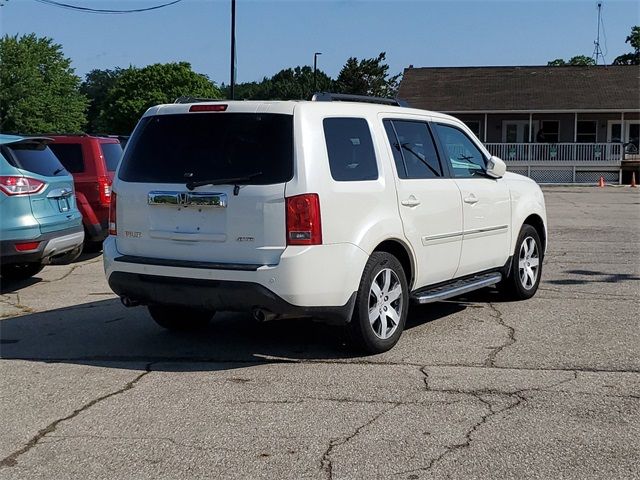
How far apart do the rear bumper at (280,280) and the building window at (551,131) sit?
3579cm

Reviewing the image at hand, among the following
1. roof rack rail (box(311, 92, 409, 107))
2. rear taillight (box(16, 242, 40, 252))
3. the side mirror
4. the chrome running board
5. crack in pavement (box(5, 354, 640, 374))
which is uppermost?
roof rack rail (box(311, 92, 409, 107))

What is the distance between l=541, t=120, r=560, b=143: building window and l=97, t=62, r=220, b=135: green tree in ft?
132

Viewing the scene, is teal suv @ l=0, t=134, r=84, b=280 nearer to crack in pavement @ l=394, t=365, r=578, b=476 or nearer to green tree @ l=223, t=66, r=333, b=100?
crack in pavement @ l=394, t=365, r=578, b=476

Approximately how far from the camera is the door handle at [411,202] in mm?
6383

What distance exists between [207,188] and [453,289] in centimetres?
246

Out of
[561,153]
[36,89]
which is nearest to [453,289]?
[561,153]

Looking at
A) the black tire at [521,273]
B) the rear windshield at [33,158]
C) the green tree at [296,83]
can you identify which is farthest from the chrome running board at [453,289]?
the green tree at [296,83]

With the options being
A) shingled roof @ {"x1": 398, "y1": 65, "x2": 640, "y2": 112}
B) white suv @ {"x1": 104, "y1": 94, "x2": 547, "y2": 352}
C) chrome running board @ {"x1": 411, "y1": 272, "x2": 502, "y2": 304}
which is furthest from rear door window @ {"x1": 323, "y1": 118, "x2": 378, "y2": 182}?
shingled roof @ {"x1": 398, "y1": 65, "x2": 640, "y2": 112}

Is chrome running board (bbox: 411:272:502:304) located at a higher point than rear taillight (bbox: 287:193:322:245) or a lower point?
lower

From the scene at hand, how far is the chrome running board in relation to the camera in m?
6.64

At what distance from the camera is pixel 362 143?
20.3 feet

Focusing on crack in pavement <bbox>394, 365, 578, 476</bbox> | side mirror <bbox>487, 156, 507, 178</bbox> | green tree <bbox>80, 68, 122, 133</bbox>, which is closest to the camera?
crack in pavement <bbox>394, 365, 578, 476</bbox>

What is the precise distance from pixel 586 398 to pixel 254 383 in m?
2.22

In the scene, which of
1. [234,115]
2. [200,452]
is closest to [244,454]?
[200,452]
